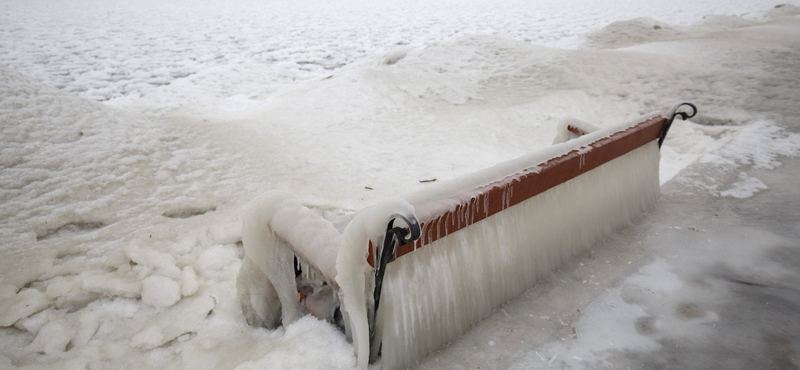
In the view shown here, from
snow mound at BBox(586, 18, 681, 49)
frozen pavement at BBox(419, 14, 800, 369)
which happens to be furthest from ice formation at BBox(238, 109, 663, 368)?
snow mound at BBox(586, 18, 681, 49)

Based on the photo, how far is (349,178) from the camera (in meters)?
3.36

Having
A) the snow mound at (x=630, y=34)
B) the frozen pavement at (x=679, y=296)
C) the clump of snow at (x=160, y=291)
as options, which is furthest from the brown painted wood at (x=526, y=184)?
the snow mound at (x=630, y=34)

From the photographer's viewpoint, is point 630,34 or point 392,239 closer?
point 392,239

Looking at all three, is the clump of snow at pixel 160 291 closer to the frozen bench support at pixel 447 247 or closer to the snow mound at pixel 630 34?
the frozen bench support at pixel 447 247

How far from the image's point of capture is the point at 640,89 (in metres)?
4.90

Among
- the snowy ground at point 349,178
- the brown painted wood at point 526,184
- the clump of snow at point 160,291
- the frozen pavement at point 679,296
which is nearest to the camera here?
the brown painted wood at point 526,184

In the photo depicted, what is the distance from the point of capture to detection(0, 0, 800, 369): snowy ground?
5.50ft

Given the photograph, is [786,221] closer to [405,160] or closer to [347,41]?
[405,160]

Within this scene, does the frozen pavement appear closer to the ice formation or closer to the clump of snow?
the ice formation

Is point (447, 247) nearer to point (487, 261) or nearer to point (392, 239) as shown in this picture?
point (487, 261)

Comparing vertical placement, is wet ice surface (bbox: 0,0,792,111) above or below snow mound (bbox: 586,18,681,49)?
above

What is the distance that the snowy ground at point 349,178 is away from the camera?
168 cm

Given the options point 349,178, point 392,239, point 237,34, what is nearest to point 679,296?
point 392,239

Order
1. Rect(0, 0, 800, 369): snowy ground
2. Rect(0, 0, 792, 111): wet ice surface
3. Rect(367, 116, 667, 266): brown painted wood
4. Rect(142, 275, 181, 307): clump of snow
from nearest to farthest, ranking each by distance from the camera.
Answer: Rect(367, 116, 667, 266): brown painted wood → Rect(0, 0, 800, 369): snowy ground → Rect(142, 275, 181, 307): clump of snow → Rect(0, 0, 792, 111): wet ice surface
